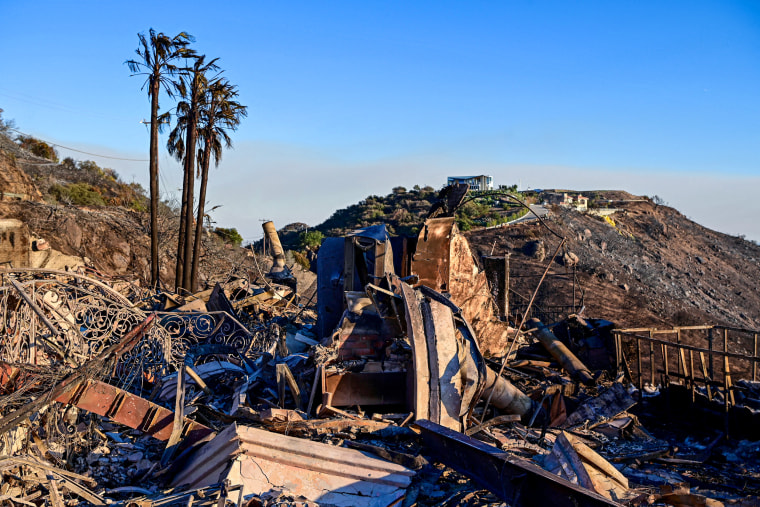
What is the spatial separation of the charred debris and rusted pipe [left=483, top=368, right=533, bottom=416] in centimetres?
3

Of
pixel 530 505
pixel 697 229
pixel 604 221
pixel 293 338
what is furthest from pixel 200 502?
pixel 697 229

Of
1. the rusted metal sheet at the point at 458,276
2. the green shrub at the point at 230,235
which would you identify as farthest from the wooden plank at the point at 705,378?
the green shrub at the point at 230,235

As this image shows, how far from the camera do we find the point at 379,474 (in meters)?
4.46

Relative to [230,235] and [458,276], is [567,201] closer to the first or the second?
[230,235]

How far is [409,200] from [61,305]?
44.0m

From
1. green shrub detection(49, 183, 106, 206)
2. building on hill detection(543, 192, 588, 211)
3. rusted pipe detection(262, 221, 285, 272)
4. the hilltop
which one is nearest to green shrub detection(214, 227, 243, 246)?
the hilltop

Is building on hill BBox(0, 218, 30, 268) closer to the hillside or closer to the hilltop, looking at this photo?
the hilltop

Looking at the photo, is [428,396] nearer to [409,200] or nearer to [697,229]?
[409,200]

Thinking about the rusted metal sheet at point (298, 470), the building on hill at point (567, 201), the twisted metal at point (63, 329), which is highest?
the building on hill at point (567, 201)

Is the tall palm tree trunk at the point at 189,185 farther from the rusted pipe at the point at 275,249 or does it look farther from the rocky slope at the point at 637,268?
the rocky slope at the point at 637,268

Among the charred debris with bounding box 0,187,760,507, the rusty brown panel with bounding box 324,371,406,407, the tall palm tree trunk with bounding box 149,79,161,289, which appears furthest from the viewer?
the tall palm tree trunk with bounding box 149,79,161,289

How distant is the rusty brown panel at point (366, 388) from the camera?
6285mm

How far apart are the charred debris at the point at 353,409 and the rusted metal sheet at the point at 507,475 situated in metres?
0.01

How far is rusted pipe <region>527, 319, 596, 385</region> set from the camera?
9.60 metres
